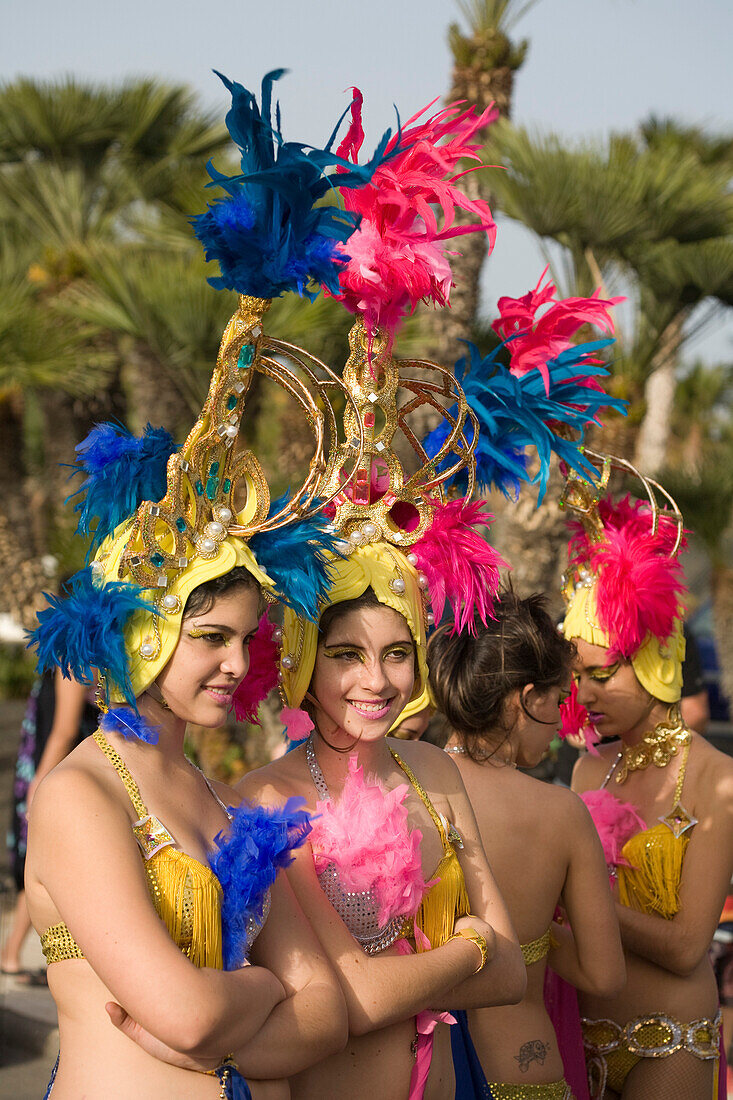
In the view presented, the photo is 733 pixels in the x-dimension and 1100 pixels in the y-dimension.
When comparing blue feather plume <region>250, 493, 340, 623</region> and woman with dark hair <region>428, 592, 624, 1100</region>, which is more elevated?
blue feather plume <region>250, 493, 340, 623</region>

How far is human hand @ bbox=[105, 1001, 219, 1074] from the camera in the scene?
5.63 feet

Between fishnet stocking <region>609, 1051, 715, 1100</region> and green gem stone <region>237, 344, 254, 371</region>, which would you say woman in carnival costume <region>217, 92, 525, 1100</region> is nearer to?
green gem stone <region>237, 344, 254, 371</region>

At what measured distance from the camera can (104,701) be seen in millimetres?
1930

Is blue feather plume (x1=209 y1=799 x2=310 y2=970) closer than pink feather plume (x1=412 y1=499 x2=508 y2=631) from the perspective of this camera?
Yes

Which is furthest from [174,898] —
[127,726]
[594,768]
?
[594,768]

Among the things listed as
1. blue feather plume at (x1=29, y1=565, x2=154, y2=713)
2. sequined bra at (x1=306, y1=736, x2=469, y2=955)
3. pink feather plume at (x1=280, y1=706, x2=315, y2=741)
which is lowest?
sequined bra at (x1=306, y1=736, x2=469, y2=955)

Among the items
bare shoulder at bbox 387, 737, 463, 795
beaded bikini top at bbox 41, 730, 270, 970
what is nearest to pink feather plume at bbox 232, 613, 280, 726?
bare shoulder at bbox 387, 737, 463, 795

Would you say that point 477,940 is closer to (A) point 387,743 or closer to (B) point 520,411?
(A) point 387,743

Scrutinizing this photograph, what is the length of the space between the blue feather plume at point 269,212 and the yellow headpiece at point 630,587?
1.28m

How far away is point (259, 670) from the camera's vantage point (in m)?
2.25

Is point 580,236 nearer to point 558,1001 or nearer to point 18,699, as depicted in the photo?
point 558,1001

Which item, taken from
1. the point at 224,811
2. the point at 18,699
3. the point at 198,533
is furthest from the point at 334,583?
the point at 18,699

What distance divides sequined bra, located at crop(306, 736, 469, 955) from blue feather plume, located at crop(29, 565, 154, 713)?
0.51 metres

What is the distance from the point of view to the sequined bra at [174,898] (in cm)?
177
